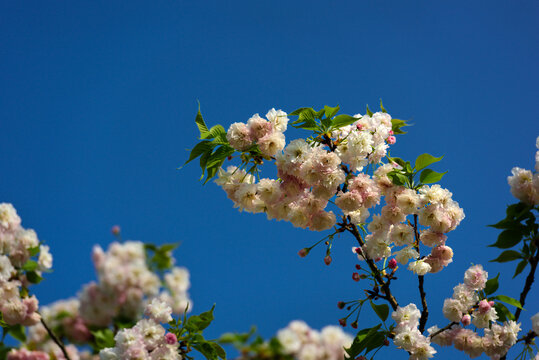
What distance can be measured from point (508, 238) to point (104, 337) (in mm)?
1355

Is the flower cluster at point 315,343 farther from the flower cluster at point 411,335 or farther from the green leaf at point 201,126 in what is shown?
the green leaf at point 201,126

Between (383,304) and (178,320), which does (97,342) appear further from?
(383,304)

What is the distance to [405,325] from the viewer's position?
4.52 ft

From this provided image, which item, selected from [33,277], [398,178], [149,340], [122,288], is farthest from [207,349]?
[398,178]

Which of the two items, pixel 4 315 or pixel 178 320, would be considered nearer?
pixel 178 320

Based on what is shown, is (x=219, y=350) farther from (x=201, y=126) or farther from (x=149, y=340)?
(x=201, y=126)

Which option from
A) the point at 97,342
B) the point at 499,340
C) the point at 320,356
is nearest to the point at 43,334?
the point at 97,342

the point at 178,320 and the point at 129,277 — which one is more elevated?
the point at 129,277

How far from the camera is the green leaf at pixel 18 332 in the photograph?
162cm

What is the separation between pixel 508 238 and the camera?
135cm

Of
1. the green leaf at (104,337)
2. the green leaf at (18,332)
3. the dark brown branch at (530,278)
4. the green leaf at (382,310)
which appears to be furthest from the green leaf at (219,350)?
the dark brown branch at (530,278)

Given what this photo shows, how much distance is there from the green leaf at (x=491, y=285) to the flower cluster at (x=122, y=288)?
3.26 feet

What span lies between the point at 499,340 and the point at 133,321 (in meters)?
1.20

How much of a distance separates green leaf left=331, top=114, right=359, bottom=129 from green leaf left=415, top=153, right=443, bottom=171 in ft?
0.77
